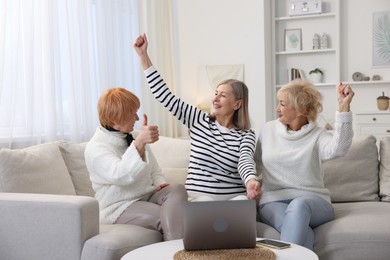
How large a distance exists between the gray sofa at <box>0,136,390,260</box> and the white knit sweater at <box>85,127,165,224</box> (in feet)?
0.27

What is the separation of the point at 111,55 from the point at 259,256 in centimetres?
339

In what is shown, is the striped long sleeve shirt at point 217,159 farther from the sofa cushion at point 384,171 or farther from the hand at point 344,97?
the sofa cushion at point 384,171

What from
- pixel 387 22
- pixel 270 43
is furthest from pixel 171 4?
pixel 387 22

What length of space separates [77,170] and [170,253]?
120 centimetres

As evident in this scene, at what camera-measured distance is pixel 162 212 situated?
2646 mm

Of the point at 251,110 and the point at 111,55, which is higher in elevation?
the point at 111,55

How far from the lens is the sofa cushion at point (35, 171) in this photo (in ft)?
9.20

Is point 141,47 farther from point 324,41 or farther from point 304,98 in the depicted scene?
point 324,41

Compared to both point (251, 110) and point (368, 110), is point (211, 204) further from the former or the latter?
point (368, 110)

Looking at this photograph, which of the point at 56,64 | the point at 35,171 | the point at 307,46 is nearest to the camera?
the point at 35,171

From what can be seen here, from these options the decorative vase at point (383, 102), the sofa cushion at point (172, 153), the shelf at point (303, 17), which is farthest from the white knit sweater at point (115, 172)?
the shelf at point (303, 17)

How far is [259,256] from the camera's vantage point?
1.99m

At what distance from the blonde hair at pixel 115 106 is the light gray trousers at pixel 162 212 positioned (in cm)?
40

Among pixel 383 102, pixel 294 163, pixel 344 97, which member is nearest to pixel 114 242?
pixel 294 163
